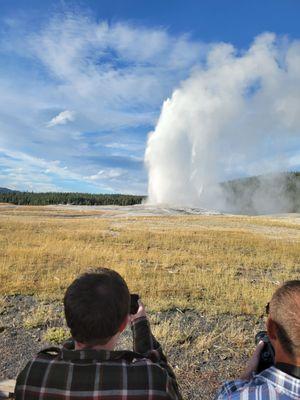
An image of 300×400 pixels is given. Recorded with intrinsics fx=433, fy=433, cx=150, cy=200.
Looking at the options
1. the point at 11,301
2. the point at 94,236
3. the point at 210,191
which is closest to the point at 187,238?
the point at 94,236

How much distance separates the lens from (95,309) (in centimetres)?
197

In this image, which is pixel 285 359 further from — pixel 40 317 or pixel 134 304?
pixel 40 317

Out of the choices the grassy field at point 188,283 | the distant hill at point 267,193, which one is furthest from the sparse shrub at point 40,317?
the distant hill at point 267,193

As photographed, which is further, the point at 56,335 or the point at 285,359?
the point at 56,335

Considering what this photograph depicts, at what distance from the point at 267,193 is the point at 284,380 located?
138930mm

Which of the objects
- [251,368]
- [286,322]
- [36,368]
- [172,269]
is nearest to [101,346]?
[36,368]

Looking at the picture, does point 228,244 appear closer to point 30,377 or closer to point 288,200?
point 30,377

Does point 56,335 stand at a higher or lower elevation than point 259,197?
lower

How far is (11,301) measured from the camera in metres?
7.89

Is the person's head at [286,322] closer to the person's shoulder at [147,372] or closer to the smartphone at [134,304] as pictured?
the person's shoulder at [147,372]

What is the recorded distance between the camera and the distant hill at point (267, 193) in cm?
12233

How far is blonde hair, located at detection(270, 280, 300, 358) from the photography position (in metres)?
1.80

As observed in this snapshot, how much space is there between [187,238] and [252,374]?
64.5 feet

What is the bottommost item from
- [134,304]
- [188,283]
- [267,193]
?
[188,283]
